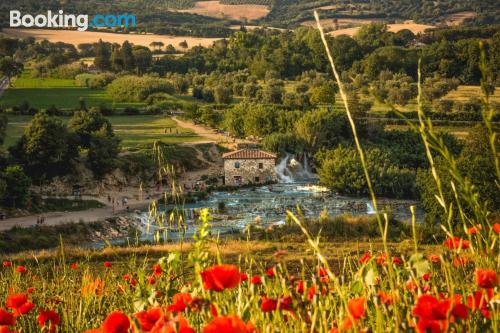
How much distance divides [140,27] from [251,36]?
1862 inches

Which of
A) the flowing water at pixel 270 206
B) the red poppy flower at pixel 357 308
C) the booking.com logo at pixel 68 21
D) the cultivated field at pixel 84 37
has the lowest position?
the flowing water at pixel 270 206

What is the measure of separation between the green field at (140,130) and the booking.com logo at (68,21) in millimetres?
91177

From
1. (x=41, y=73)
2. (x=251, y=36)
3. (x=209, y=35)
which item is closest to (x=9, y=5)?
(x=209, y=35)

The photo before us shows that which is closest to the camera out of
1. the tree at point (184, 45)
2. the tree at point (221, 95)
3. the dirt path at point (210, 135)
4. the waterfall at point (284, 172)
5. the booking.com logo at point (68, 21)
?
the waterfall at point (284, 172)

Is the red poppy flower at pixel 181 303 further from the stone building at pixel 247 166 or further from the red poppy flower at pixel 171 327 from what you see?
the stone building at pixel 247 166

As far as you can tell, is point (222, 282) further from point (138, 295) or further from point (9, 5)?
point (9, 5)

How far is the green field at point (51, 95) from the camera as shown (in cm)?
6700

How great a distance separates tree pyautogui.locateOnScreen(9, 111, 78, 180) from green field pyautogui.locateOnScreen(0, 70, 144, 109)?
24.9 m

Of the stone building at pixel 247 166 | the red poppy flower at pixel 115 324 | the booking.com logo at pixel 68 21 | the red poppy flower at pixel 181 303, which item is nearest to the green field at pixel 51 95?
the stone building at pixel 247 166

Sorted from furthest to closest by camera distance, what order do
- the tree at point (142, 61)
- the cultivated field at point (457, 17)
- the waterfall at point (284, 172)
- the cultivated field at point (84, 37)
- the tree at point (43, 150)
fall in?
the cultivated field at point (457, 17), the cultivated field at point (84, 37), the tree at point (142, 61), the waterfall at point (284, 172), the tree at point (43, 150)

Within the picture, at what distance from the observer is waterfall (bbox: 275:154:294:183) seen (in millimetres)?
47938

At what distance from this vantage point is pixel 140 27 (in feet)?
544

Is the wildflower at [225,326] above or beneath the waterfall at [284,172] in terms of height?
above

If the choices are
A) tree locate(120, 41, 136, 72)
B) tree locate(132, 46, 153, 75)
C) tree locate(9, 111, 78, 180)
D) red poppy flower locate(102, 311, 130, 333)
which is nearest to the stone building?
tree locate(9, 111, 78, 180)
